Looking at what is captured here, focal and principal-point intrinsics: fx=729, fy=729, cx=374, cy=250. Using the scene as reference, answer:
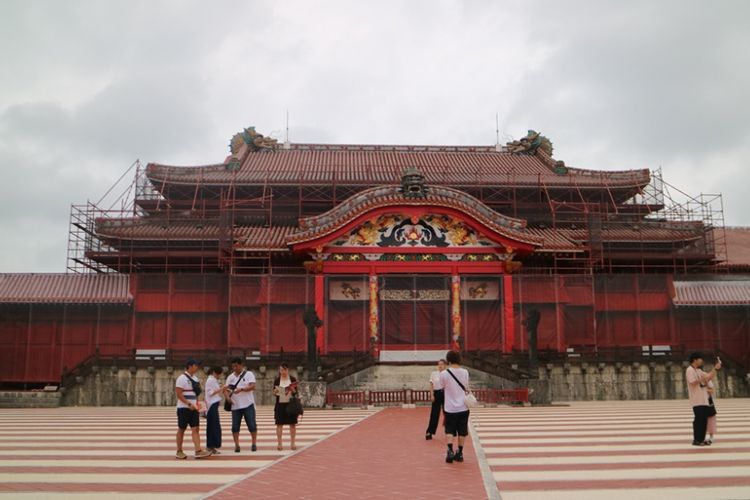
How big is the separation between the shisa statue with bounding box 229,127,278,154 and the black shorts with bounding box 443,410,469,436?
36.9 meters

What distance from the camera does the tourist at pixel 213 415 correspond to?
12.7 m

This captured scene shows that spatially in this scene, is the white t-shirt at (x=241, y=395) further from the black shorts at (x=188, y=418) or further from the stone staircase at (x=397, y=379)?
the stone staircase at (x=397, y=379)

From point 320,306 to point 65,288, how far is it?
12.3 meters

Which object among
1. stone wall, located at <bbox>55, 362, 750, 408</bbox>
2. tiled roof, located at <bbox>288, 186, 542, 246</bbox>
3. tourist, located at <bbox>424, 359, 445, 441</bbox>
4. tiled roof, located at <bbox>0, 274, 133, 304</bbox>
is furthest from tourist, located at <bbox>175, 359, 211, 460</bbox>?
tiled roof, located at <bbox>0, 274, 133, 304</bbox>

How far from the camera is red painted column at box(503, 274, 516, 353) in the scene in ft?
111

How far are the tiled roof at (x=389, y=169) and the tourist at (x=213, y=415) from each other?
2637cm

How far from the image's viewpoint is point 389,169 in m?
43.5

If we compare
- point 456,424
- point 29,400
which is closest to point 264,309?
point 29,400

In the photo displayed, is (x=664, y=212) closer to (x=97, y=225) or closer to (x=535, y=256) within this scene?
(x=535, y=256)

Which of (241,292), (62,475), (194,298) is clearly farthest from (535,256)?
(62,475)

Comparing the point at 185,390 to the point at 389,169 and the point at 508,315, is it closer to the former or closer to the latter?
the point at 508,315

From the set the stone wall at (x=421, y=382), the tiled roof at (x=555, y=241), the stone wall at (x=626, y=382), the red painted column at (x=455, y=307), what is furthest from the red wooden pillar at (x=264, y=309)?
the tiled roof at (x=555, y=241)

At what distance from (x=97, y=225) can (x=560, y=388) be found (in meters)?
22.9

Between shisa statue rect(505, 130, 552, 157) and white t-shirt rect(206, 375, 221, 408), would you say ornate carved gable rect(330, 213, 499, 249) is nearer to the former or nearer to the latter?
shisa statue rect(505, 130, 552, 157)
